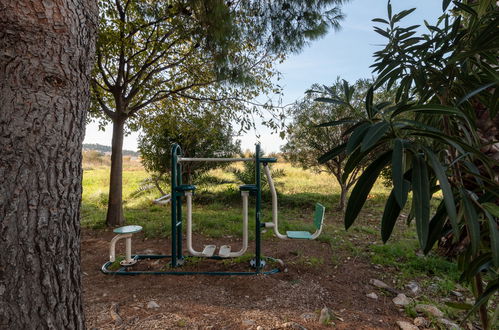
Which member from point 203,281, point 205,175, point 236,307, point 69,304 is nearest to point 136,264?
point 203,281

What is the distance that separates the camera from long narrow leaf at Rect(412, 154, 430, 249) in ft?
1.96

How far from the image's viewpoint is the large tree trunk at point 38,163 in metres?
0.95

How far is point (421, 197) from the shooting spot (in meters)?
0.61

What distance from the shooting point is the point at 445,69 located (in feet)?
3.50

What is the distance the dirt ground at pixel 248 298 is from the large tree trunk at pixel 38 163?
78 centimetres

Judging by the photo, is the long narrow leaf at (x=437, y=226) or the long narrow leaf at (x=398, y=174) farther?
the long narrow leaf at (x=437, y=226)

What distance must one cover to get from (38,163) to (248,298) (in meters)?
1.70

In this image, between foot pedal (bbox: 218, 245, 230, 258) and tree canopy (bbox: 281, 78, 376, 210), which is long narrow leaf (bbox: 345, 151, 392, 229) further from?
tree canopy (bbox: 281, 78, 376, 210)

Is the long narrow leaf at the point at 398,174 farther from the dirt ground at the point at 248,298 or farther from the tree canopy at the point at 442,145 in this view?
the dirt ground at the point at 248,298

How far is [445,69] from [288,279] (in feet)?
6.58

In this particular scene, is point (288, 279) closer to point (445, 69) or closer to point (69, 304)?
point (69, 304)

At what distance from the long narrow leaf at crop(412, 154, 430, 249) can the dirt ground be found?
1241 mm

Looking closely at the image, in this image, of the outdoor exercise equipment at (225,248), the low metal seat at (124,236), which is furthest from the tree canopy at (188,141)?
the low metal seat at (124,236)

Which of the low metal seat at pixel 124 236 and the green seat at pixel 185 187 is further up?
the green seat at pixel 185 187
